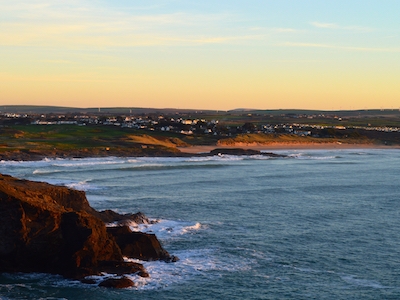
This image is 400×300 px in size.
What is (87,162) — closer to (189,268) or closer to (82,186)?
(82,186)

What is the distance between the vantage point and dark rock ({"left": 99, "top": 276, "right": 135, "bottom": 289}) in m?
23.7

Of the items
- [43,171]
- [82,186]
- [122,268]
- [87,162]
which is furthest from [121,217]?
[87,162]

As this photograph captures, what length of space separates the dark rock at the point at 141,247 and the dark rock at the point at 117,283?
3778 mm

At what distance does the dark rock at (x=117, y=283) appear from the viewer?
23.7 meters

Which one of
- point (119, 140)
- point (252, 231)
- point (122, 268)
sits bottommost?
point (122, 268)

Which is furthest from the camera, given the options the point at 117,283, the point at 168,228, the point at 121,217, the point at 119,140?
the point at 119,140

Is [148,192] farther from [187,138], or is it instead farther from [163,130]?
[163,130]

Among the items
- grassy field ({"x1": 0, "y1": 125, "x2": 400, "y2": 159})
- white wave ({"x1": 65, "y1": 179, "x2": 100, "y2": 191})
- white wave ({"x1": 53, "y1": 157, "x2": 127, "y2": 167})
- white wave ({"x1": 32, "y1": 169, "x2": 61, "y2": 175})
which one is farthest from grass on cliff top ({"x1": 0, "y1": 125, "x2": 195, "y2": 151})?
white wave ({"x1": 65, "y1": 179, "x2": 100, "y2": 191})

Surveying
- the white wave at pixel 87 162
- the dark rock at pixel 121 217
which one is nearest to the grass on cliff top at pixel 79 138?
the white wave at pixel 87 162

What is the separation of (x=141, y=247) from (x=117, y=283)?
4.45 m

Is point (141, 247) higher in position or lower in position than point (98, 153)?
lower

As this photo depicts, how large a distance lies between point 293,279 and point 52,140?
258 feet

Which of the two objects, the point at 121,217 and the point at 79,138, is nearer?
the point at 121,217

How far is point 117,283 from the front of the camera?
23.8m
